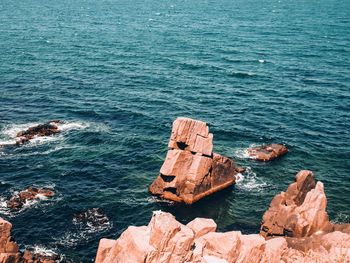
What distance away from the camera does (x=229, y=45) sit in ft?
550

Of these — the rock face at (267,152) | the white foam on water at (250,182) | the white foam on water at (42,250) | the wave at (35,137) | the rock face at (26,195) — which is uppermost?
the rock face at (267,152)

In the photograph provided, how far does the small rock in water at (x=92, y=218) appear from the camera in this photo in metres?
63.3

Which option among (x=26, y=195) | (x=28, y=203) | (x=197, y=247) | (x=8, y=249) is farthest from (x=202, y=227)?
(x=26, y=195)

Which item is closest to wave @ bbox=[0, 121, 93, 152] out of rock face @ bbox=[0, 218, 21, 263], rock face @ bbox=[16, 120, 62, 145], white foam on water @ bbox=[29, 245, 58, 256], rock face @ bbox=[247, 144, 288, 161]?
rock face @ bbox=[16, 120, 62, 145]

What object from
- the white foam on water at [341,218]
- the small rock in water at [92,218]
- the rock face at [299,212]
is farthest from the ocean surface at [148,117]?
the rock face at [299,212]

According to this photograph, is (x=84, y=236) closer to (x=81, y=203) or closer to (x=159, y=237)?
(x=81, y=203)

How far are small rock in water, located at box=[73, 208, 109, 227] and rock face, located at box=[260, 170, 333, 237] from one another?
75.6ft

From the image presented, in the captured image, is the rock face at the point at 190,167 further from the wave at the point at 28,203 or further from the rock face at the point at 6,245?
the rock face at the point at 6,245

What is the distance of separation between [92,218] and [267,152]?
3711 cm

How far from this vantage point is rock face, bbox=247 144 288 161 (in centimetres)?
8220

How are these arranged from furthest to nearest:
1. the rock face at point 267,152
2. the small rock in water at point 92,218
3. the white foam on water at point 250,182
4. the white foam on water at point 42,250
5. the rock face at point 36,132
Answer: the rock face at point 36,132 → the rock face at point 267,152 → the white foam on water at point 250,182 → the small rock in water at point 92,218 → the white foam on water at point 42,250

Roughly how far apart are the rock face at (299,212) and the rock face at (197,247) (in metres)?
6.74

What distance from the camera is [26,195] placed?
68.6 meters

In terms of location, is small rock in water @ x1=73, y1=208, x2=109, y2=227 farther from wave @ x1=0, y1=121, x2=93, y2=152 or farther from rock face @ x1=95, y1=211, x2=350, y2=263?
wave @ x1=0, y1=121, x2=93, y2=152
